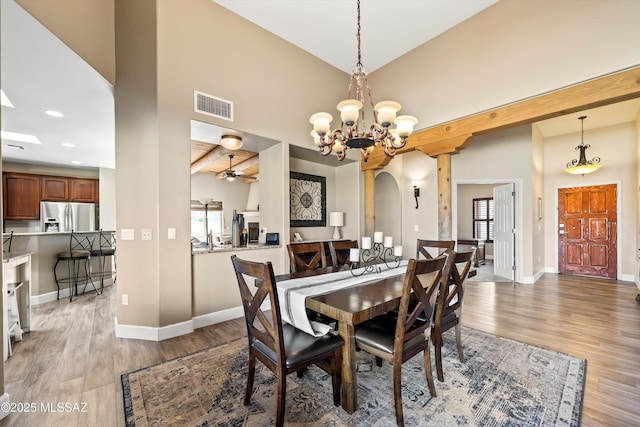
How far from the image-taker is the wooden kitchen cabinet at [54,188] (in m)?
5.79

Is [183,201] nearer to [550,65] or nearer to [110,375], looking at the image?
[110,375]

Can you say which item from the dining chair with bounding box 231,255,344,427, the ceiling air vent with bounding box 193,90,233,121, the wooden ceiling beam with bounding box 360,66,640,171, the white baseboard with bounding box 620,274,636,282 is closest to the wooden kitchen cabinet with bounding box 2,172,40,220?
the ceiling air vent with bounding box 193,90,233,121

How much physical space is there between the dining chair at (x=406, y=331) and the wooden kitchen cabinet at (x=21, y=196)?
7.49 meters

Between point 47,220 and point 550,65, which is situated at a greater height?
point 550,65

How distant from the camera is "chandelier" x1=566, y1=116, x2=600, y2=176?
5172 mm

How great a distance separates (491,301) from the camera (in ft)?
13.5

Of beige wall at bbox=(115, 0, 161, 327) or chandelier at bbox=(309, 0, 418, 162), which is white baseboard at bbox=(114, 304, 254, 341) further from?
chandelier at bbox=(309, 0, 418, 162)

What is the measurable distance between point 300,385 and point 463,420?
1.10 metres

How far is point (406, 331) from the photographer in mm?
1700

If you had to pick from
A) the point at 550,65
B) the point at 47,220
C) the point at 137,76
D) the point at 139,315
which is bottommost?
the point at 139,315

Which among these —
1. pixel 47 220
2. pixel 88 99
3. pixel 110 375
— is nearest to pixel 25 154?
pixel 47 220

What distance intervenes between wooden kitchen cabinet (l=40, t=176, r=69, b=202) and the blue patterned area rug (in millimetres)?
5984

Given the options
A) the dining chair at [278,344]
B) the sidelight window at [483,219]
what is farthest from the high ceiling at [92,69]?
the sidelight window at [483,219]

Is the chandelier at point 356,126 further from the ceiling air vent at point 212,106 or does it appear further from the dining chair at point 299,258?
the ceiling air vent at point 212,106
